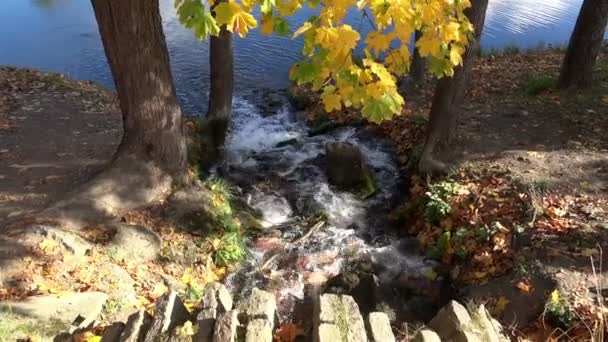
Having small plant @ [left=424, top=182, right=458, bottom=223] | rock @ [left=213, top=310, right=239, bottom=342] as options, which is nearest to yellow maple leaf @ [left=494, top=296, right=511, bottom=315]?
A: small plant @ [left=424, top=182, right=458, bottom=223]

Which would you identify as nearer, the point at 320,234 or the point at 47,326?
the point at 47,326

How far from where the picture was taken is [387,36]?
275cm

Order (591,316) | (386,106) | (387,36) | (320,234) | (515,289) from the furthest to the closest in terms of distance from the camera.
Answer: (320,234)
(515,289)
(591,316)
(387,36)
(386,106)

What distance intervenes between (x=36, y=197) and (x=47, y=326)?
2.85m

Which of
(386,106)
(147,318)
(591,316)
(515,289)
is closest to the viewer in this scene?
(386,106)

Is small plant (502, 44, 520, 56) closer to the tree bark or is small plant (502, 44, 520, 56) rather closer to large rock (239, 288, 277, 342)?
the tree bark

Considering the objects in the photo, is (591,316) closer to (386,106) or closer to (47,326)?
(386,106)

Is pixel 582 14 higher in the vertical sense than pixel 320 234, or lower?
higher

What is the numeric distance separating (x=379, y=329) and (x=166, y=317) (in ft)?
4.24

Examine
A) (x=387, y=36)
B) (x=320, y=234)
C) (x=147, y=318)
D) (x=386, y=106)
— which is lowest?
(x=320, y=234)

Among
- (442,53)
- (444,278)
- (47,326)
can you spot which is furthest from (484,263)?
(47,326)

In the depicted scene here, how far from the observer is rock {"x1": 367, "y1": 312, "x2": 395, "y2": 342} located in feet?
8.85

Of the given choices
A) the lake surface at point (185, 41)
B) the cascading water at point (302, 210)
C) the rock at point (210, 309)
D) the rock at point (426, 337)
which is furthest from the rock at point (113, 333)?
the lake surface at point (185, 41)

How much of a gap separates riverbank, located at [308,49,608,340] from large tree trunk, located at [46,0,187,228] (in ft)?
11.6
